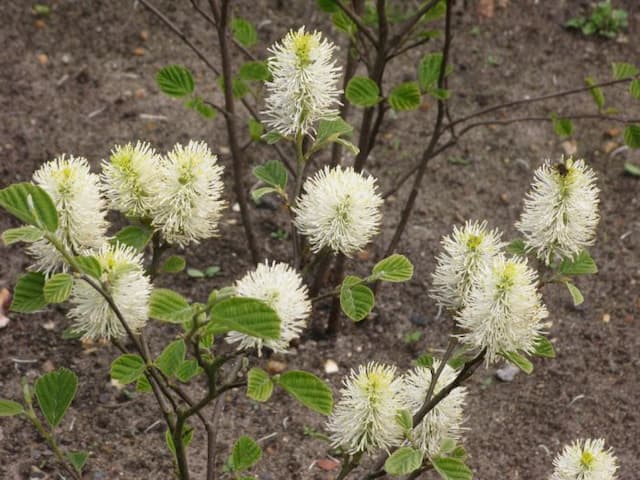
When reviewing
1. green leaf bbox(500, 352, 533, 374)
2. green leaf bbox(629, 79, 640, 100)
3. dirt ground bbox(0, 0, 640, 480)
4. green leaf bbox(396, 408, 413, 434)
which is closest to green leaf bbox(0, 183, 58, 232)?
green leaf bbox(396, 408, 413, 434)

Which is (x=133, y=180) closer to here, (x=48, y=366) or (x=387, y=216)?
(x=48, y=366)

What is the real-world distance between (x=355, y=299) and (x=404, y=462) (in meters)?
0.25

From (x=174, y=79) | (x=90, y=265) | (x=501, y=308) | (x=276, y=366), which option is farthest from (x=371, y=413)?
(x=276, y=366)

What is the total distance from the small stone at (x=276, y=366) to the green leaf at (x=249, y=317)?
4.37 ft

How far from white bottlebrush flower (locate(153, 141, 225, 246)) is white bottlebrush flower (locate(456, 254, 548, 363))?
416mm

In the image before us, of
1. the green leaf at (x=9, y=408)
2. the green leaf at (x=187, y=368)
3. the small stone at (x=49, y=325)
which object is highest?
the small stone at (x=49, y=325)

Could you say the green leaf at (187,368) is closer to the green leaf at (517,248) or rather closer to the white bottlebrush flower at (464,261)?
the white bottlebrush flower at (464,261)

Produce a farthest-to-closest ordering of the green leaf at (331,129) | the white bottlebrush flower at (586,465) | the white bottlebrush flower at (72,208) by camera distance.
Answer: the green leaf at (331,129) < the white bottlebrush flower at (586,465) < the white bottlebrush flower at (72,208)

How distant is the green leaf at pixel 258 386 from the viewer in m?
1.27

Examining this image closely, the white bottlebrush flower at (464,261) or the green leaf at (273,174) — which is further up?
the green leaf at (273,174)

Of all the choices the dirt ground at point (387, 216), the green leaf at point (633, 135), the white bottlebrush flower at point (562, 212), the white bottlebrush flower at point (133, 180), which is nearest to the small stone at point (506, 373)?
the dirt ground at point (387, 216)

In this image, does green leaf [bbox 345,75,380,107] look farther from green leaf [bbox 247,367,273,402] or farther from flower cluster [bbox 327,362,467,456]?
green leaf [bbox 247,367,273,402]

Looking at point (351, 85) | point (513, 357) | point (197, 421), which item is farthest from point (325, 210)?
point (197, 421)

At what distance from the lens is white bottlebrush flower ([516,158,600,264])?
1.48m
